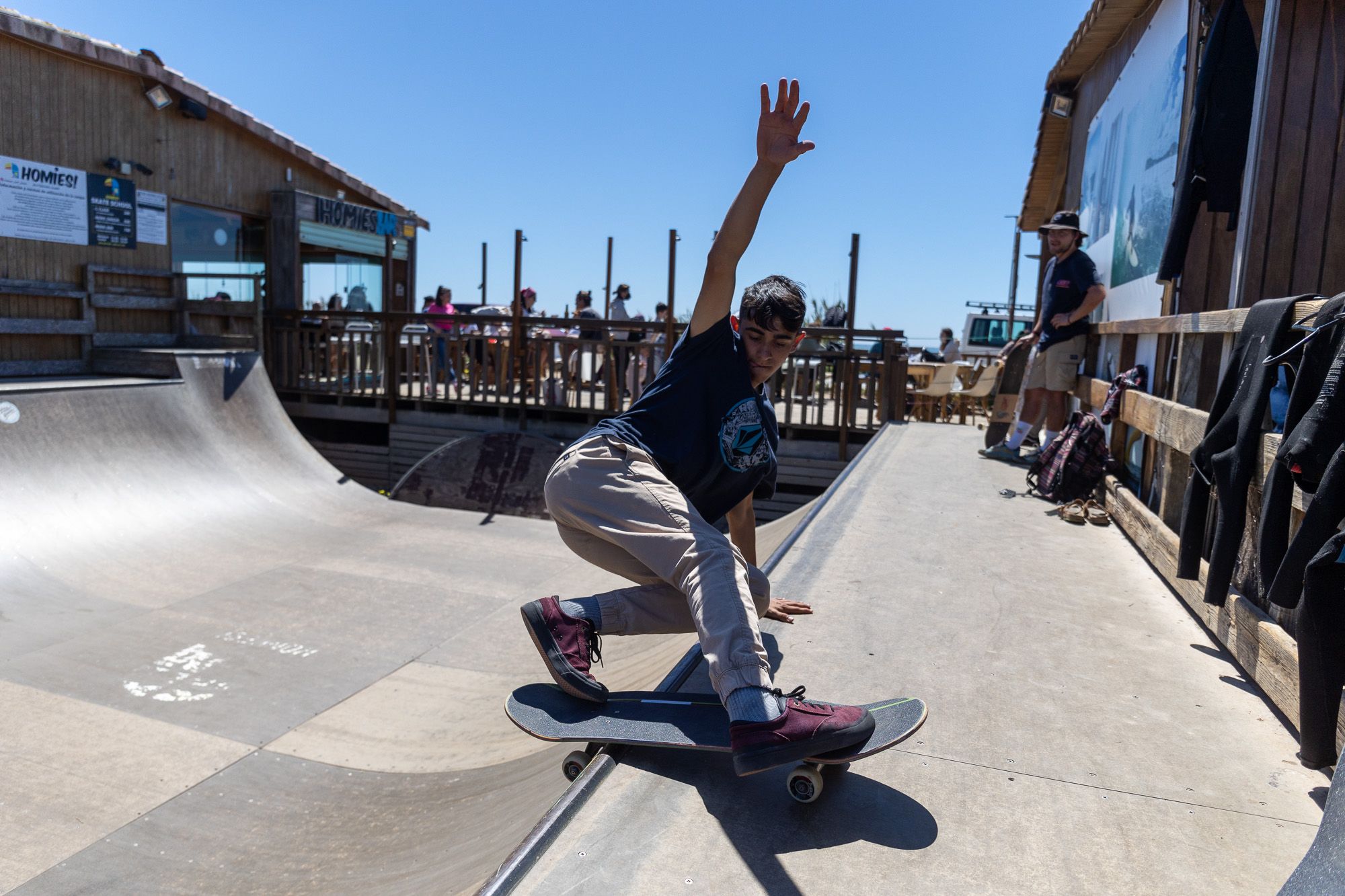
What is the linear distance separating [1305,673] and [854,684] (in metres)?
1.13

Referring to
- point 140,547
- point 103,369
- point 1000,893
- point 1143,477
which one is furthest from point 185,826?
point 103,369

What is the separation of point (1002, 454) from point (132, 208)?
443 inches

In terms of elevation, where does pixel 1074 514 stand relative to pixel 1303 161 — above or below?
below

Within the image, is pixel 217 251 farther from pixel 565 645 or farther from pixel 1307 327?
pixel 1307 327

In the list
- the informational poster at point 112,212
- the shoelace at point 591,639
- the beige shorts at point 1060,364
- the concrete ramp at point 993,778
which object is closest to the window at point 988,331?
the beige shorts at point 1060,364

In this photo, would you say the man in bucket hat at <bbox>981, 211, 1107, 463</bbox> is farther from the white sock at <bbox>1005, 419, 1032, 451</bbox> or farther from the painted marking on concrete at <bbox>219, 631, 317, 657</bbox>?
the painted marking on concrete at <bbox>219, 631, 317, 657</bbox>

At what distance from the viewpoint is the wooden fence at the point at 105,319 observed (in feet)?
34.1

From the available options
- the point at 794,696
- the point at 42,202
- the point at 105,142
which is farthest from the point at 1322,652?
the point at 105,142

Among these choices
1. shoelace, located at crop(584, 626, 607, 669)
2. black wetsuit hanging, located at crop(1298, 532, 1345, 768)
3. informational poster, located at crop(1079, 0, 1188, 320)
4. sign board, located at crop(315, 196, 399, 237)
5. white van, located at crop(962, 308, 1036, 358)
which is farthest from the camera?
white van, located at crop(962, 308, 1036, 358)

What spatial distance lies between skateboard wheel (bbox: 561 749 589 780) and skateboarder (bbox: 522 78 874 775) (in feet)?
0.50

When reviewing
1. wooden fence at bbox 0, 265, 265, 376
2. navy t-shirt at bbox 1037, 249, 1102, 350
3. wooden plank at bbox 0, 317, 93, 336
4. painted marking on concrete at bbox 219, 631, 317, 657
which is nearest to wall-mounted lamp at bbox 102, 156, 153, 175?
wooden fence at bbox 0, 265, 265, 376

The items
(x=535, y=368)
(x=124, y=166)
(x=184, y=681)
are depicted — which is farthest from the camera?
(x=535, y=368)

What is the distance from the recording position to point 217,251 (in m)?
13.5

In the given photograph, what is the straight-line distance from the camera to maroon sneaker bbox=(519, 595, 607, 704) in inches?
94.7
